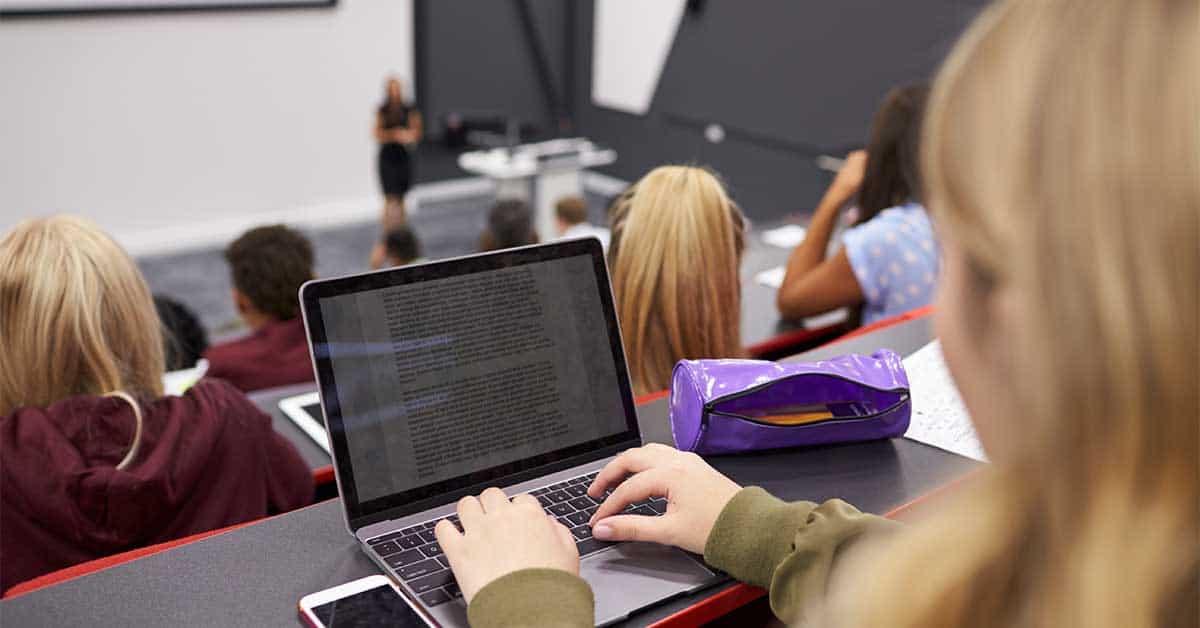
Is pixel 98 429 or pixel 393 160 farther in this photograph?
pixel 393 160

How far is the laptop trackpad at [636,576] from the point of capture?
855 millimetres

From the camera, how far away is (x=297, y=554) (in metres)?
0.92

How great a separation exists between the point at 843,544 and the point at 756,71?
215 inches

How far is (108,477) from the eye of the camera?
1.34 metres

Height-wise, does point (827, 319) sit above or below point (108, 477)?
below

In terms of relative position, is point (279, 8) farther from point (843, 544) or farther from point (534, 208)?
point (843, 544)

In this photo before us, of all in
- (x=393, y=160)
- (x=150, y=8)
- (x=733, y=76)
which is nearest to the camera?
(x=150, y=8)

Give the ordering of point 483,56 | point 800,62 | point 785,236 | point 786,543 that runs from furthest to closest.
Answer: point 483,56 < point 800,62 < point 785,236 < point 786,543

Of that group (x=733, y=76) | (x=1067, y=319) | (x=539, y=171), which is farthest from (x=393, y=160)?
(x=1067, y=319)

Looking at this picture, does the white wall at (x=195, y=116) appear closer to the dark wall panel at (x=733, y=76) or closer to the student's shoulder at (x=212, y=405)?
the dark wall panel at (x=733, y=76)

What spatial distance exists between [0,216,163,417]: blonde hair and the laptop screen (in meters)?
0.62

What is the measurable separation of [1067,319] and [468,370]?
63 centimetres

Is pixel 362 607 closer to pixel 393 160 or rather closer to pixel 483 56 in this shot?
pixel 393 160

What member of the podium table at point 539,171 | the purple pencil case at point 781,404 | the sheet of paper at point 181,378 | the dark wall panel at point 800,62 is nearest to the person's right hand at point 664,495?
the purple pencil case at point 781,404
